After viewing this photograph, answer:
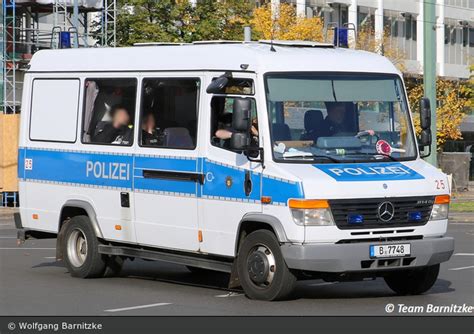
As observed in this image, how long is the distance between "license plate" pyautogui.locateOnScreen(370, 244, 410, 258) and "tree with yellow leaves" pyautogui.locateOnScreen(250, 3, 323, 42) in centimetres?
3869

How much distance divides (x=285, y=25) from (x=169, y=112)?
1541 inches

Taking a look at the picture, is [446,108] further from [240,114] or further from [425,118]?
[240,114]

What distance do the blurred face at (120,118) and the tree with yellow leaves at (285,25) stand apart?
36.1m

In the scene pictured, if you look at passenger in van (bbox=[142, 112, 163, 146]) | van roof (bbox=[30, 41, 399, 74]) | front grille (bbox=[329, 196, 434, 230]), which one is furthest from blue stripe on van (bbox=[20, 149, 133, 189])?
front grille (bbox=[329, 196, 434, 230])

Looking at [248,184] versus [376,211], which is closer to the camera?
[376,211]

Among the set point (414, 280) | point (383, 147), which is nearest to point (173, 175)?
point (383, 147)

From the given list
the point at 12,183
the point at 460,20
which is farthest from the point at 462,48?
the point at 12,183

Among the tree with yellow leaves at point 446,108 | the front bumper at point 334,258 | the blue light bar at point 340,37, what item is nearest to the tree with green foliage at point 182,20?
the tree with yellow leaves at point 446,108

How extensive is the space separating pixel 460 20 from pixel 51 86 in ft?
210

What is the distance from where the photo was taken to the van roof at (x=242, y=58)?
1389 cm

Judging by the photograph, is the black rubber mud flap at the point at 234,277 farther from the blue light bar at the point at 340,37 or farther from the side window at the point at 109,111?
the blue light bar at the point at 340,37

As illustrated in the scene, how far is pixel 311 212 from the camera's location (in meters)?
12.9

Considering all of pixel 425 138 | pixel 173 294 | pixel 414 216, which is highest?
pixel 425 138

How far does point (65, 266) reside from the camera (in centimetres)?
1656
